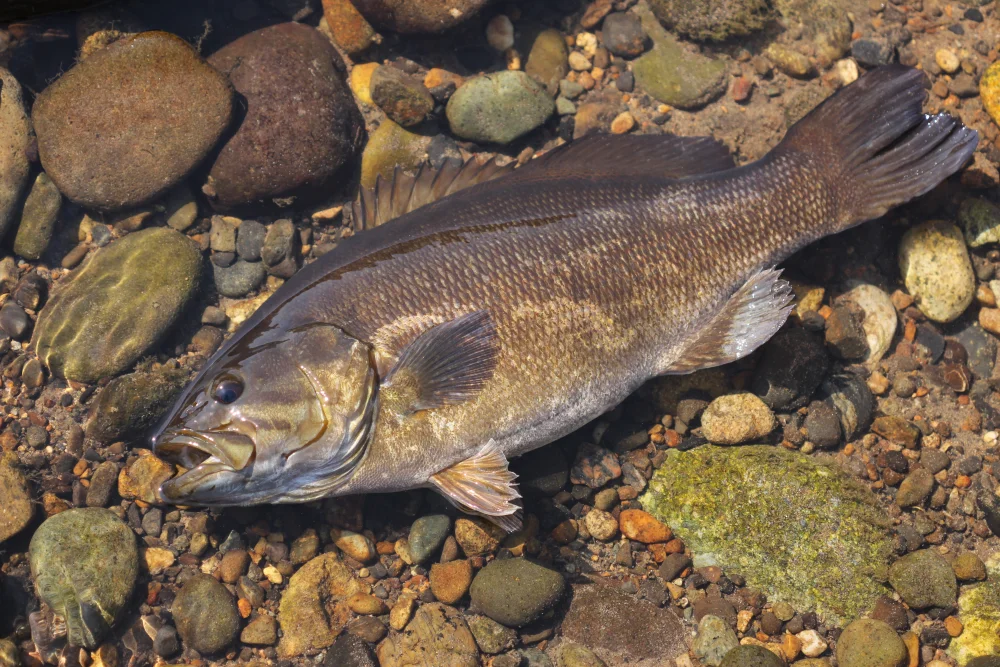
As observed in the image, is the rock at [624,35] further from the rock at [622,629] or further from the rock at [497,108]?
the rock at [622,629]

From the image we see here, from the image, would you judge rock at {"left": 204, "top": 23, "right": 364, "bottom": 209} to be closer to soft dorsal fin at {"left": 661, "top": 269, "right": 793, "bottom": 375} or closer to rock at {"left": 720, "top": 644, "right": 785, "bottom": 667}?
soft dorsal fin at {"left": 661, "top": 269, "right": 793, "bottom": 375}

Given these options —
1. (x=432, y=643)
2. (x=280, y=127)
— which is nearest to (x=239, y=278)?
(x=280, y=127)

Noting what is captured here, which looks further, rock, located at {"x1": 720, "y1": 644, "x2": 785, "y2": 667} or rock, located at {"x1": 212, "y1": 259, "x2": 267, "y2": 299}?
rock, located at {"x1": 212, "y1": 259, "x2": 267, "y2": 299}

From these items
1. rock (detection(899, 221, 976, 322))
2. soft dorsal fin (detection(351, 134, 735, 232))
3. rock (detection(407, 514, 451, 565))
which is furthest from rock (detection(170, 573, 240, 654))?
rock (detection(899, 221, 976, 322))

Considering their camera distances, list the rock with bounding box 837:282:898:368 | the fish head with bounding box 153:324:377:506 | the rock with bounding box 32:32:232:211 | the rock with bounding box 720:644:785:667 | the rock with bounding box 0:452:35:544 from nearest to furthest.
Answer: the fish head with bounding box 153:324:377:506
the rock with bounding box 720:644:785:667
the rock with bounding box 0:452:35:544
the rock with bounding box 32:32:232:211
the rock with bounding box 837:282:898:368

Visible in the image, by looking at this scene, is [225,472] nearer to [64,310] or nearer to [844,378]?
[64,310]

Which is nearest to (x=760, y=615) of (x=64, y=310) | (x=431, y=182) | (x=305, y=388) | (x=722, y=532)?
(x=722, y=532)
